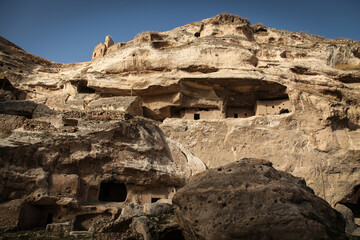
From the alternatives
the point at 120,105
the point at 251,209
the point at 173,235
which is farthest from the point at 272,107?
the point at 251,209

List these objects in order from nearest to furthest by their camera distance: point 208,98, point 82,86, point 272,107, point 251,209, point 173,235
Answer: point 251,209 < point 173,235 < point 272,107 < point 208,98 < point 82,86

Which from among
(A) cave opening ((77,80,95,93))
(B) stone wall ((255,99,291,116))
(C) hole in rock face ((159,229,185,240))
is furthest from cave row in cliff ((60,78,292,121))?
(C) hole in rock face ((159,229,185,240))

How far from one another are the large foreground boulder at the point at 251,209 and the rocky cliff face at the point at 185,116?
4.52m

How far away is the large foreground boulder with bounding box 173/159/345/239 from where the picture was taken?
4062mm

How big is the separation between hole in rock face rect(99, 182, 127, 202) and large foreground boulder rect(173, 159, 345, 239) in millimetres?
5663

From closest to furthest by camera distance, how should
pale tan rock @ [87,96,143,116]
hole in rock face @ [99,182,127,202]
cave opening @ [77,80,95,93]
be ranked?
hole in rock face @ [99,182,127,202], pale tan rock @ [87,96,143,116], cave opening @ [77,80,95,93]

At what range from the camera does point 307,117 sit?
42.8ft

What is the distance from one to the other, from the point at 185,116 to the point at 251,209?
10492 millimetres

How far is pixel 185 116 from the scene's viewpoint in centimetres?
1469

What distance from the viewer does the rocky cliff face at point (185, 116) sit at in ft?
28.3

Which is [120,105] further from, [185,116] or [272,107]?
[272,107]

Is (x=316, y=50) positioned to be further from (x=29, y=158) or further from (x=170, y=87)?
(x=29, y=158)

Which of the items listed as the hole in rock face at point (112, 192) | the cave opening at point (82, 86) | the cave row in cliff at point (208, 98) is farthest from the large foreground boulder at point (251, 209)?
the cave opening at point (82, 86)

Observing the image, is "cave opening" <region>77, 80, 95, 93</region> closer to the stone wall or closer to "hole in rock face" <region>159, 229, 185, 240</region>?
the stone wall
